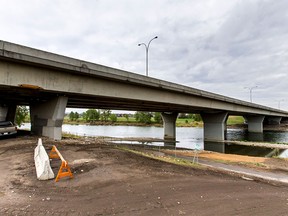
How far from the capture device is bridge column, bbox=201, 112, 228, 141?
43.7 m

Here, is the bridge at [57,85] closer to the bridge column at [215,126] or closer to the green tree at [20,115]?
the green tree at [20,115]

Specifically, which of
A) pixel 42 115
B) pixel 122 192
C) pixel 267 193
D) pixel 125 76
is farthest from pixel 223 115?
pixel 122 192

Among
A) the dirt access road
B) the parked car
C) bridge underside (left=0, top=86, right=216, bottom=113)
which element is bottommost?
the dirt access road

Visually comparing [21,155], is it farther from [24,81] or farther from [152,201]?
[152,201]

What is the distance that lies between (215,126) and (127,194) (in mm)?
42047

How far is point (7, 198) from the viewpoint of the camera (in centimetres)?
549

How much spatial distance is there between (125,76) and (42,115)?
858 centimetres

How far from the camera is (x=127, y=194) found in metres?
6.05

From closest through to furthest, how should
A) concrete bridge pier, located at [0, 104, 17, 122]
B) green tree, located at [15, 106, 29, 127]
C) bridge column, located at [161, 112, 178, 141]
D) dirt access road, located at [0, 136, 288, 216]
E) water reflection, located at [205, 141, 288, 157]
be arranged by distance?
dirt access road, located at [0, 136, 288, 216] → concrete bridge pier, located at [0, 104, 17, 122] → water reflection, located at [205, 141, 288, 157] → green tree, located at [15, 106, 29, 127] → bridge column, located at [161, 112, 178, 141]

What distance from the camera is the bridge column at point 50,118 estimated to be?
1762 cm

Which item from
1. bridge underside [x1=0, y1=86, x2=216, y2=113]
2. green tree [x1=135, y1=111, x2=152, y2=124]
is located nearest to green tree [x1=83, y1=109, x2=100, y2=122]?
green tree [x1=135, y1=111, x2=152, y2=124]

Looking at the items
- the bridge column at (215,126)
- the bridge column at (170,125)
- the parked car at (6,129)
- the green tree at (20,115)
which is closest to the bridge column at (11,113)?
the parked car at (6,129)

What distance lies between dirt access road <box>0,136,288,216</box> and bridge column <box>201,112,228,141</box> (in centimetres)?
3732

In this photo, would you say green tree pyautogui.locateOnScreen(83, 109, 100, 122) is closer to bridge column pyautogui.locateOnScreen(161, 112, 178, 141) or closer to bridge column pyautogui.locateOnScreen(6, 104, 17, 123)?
bridge column pyautogui.locateOnScreen(161, 112, 178, 141)
